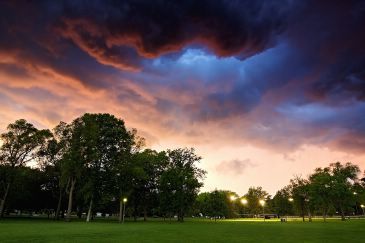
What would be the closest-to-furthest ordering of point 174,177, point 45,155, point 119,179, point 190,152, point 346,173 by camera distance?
1. point 119,179
2. point 45,155
3. point 174,177
4. point 190,152
5. point 346,173

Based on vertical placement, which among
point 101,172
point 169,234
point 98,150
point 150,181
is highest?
point 98,150

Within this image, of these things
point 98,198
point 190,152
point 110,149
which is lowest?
point 98,198

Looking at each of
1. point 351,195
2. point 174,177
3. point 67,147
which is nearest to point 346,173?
point 351,195

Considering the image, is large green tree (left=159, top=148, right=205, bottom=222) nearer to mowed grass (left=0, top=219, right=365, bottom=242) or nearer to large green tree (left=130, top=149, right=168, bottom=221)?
large green tree (left=130, top=149, right=168, bottom=221)

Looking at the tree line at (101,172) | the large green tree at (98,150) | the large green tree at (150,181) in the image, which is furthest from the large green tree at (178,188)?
the large green tree at (98,150)

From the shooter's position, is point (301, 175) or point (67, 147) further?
point (301, 175)

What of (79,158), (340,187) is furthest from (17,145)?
(340,187)

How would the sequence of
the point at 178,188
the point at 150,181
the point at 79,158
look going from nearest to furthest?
the point at 79,158 < the point at 178,188 < the point at 150,181

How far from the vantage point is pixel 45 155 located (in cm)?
7394

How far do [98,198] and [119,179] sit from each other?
5883mm

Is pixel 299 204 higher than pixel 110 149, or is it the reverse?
pixel 110 149

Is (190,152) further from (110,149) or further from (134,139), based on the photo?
(110,149)

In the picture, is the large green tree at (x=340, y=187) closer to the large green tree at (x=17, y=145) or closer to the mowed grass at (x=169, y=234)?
the mowed grass at (x=169, y=234)

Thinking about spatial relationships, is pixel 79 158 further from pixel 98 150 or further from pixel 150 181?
pixel 150 181
